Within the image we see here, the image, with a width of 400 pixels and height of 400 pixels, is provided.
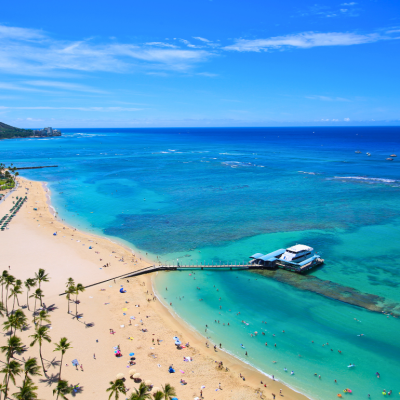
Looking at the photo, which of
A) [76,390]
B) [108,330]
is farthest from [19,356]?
[108,330]

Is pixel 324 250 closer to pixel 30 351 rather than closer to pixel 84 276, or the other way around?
pixel 84 276

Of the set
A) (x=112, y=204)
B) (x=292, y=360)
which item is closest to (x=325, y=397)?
(x=292, y=360)

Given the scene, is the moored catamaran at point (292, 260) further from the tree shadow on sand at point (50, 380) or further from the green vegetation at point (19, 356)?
the tree shadow on sand at point (50, 380)

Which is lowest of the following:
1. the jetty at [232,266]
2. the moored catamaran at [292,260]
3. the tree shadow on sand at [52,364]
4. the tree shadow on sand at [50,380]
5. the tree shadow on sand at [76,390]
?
the tree shadow on sand at [76,390]

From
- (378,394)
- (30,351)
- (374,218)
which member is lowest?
(378,394)

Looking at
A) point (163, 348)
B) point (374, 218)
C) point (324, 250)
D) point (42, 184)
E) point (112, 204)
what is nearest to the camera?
point (163, 348)

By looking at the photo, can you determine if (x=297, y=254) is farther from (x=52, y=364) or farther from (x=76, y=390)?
(x=52, y=364)

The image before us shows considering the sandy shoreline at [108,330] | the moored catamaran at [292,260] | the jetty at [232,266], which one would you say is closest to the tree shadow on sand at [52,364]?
the sandy shoreline at [108,330]
